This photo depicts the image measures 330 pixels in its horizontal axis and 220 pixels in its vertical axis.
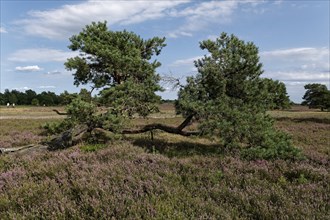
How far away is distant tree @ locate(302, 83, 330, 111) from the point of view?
170 ft

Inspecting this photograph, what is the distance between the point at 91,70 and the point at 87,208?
29.8 ft

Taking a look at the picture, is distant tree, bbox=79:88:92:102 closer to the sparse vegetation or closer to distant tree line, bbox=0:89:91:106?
the sparse vegetation

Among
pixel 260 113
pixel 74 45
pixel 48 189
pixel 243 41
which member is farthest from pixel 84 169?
pixel 74 45

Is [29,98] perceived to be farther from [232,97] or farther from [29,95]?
[232,97]

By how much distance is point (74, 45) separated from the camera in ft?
41.9

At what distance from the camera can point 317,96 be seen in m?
56.2

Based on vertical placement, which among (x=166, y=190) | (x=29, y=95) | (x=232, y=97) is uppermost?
(x=29, y=95)

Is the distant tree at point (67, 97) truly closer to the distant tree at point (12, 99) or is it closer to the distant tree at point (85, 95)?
the distant tree at point (85, 95)

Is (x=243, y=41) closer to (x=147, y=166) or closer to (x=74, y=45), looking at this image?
(x=147, y=166)

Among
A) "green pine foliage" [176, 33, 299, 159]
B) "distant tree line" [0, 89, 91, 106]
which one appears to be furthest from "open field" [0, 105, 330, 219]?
"distant tree line" [0, 89, 91, 106]

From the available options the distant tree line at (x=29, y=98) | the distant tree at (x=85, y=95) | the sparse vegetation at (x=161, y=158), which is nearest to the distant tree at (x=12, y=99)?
the distant tree line at (x=29, y=98)

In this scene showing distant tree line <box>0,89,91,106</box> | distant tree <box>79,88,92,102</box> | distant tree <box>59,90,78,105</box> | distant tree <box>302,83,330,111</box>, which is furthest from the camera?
distant tree line <box>0,89,91,106</box>

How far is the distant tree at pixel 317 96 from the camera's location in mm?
51728

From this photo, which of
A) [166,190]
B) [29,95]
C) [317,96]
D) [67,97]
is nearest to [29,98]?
[29,95]
